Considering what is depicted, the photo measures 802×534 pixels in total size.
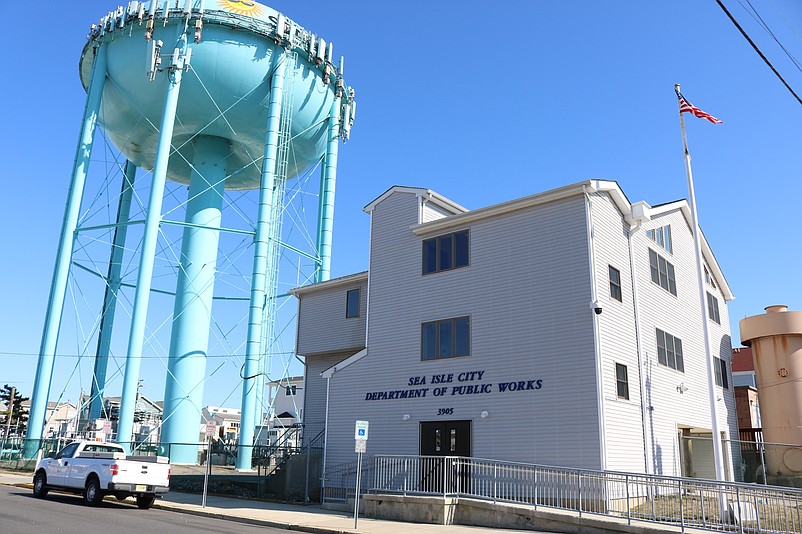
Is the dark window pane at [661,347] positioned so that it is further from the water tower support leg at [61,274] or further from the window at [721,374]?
the water tower support leg at [61,274]

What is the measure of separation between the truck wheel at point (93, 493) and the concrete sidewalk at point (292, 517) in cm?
209

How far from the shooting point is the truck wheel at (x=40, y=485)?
22312 millimetres

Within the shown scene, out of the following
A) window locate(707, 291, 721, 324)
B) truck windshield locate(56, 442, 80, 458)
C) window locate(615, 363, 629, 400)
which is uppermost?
window locate(707, 291, 721, 324)

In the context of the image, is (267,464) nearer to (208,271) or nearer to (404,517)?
(404,517)

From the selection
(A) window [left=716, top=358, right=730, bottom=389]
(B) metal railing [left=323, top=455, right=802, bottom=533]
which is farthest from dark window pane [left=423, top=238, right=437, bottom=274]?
(A) window [left=716, top=358, right=730, bottom=389]

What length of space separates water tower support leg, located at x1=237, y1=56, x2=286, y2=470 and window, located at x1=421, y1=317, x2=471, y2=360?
35.7 feet

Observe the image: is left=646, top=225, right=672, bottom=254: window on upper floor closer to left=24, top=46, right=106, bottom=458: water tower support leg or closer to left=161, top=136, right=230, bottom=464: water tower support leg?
left=161, top=136, right=230, bottom=464: water tower support leg

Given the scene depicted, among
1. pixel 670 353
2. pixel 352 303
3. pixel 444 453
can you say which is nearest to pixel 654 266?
pixel 670 353

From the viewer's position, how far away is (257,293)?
32438 millimetres

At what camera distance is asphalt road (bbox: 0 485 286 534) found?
1453 cm

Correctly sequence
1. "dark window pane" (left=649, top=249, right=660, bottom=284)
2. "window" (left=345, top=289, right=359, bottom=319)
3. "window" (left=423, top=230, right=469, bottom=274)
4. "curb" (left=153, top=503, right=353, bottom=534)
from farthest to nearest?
"window" (left=345, top=289, right=359, bottom=319) → "dark window pane" (left=649, top=249, right=660, bottom=284) → "window" (left=423, top=230, right=469, bottom=274) → "curb" (left=153, top=503, right=353, bottom=534)

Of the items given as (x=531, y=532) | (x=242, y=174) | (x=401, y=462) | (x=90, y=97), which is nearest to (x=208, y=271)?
(x=242, y=174)

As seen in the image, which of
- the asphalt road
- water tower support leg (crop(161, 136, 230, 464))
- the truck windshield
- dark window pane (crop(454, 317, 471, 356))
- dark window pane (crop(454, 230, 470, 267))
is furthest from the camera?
water tower support leg (crop(161, 136, 230, 464))

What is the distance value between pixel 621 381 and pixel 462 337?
5189mm
